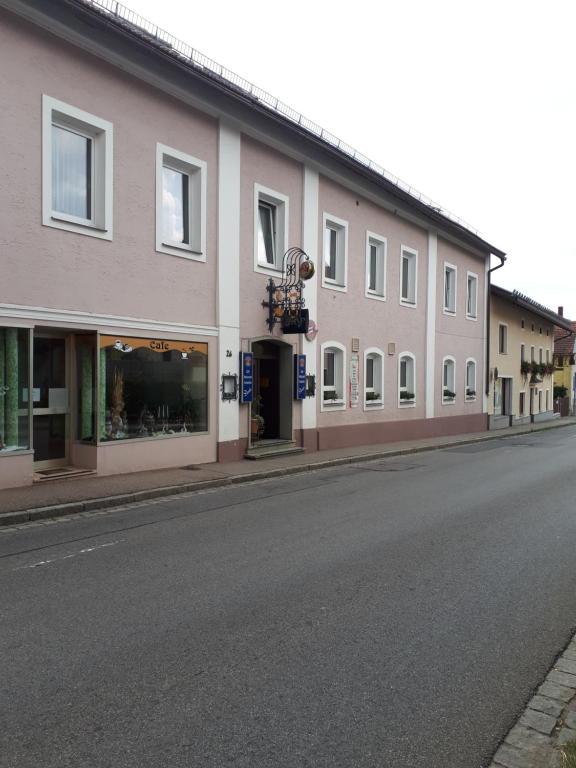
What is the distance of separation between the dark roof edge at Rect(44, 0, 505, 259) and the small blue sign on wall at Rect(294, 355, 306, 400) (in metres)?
5.14

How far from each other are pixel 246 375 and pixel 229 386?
543 millimetres

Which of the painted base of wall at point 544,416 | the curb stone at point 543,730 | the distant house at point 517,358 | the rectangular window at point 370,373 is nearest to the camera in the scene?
the curb stone at point 543,730

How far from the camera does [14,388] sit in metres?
9.76

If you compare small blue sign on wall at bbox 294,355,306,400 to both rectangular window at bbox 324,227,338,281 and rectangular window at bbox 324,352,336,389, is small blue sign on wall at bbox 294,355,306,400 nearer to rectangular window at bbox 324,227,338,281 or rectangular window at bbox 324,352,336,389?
rectangular window at bbox 324,352,336,389

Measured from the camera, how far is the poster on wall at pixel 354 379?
17.8 meters

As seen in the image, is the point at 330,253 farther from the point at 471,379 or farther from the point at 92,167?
the point at 471,379

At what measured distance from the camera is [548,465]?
581 inches

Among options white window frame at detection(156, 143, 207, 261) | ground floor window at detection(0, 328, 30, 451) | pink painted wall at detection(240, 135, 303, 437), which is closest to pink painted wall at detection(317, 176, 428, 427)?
pink painted wall at detection(240, 135, 303, 437)

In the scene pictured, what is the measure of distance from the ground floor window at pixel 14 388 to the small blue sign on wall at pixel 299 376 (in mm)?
6984

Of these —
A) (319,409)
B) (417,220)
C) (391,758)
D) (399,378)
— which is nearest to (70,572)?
(391,758)

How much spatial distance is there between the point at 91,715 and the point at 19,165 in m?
8.61

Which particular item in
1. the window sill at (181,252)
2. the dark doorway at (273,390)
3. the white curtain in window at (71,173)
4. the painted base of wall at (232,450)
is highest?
the white curtain in window at (71,173)

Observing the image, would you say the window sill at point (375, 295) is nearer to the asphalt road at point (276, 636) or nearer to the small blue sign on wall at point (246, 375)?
the small blue sign on wall at point (246, 375)

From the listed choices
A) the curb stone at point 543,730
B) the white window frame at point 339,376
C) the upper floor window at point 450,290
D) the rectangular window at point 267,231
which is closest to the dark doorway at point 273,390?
the white window frame at point 339,376
